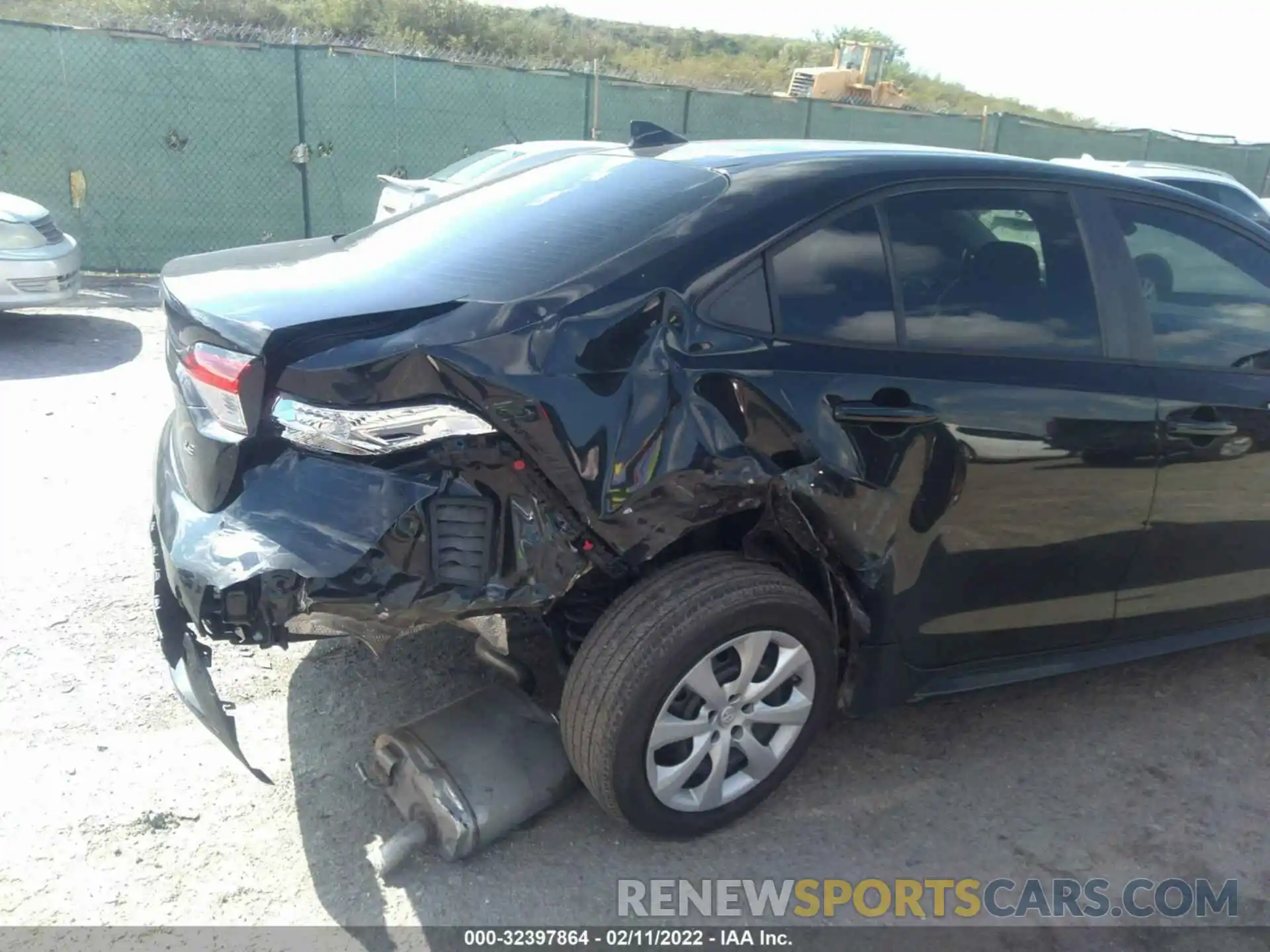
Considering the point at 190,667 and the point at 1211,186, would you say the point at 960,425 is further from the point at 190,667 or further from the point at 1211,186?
the point at 1211,186

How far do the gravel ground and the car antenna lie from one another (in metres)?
1.84

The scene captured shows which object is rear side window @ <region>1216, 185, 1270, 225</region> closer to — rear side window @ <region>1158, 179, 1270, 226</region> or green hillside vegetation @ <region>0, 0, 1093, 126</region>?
rear side window @ <region>1158, 179, 1270, 226</region>

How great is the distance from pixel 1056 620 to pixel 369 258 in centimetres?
234

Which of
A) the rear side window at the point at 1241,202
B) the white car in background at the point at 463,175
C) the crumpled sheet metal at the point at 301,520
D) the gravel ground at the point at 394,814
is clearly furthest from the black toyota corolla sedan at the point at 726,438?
→ the rear side window at the point at 1241,202

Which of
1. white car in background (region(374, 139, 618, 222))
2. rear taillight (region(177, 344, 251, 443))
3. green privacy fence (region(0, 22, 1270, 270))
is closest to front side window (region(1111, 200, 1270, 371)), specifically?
rear taillight (region(177, 344, 251, 443))

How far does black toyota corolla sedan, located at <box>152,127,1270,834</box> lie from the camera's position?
2.34 m

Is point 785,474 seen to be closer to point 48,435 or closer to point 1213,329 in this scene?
point 1213,329

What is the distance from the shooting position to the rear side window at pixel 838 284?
2.67m


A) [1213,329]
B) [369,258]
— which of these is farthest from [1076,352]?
[369,258]

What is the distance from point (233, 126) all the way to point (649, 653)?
1022 centimetres

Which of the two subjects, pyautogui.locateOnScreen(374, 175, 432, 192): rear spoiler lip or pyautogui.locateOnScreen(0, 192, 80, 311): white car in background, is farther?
pyautogui.locateOnScreen(374, 175, 432, 192): rear spoiler lip

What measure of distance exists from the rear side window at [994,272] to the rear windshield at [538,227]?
59cm

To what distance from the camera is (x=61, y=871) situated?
8.35 feet

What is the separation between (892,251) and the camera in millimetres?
2820
